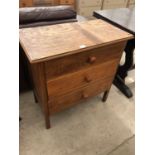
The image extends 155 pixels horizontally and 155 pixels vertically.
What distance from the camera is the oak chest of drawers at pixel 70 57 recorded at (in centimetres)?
97

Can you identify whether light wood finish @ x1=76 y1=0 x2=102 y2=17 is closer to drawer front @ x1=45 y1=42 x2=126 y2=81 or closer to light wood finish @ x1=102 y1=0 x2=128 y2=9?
light wood finish @ x1=102 y1=0 x2=128 y2=9

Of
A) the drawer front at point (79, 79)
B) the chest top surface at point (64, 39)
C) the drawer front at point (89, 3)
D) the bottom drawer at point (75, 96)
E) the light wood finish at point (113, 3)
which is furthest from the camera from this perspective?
the light wood finish at point (113, 3)

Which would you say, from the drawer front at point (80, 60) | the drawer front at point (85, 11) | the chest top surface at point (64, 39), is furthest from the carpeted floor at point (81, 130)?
the drawer front at point (85, 11)

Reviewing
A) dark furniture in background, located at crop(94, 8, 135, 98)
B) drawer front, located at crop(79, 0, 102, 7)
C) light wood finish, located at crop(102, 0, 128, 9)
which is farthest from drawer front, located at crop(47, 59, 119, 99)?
light wood finish, located at crop(102, 0, 128, 9)

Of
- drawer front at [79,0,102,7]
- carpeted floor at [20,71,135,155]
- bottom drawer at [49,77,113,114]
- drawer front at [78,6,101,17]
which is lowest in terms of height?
carpeted floor at [20,71,135,155]

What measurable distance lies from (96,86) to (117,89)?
65 cm

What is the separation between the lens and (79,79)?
4.00ft

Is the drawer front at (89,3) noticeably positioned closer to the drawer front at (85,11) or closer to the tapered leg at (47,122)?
the drawer front at (85,11)

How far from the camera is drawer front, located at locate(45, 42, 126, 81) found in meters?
1.01

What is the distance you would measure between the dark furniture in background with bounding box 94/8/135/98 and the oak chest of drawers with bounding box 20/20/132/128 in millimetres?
365

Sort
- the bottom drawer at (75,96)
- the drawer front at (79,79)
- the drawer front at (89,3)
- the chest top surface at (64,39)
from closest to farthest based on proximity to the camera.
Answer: the chest top surface at (64,39)
the drawer front at (79,79)
the bottom drawer at (75,96)
the drawer front at (89,3)
